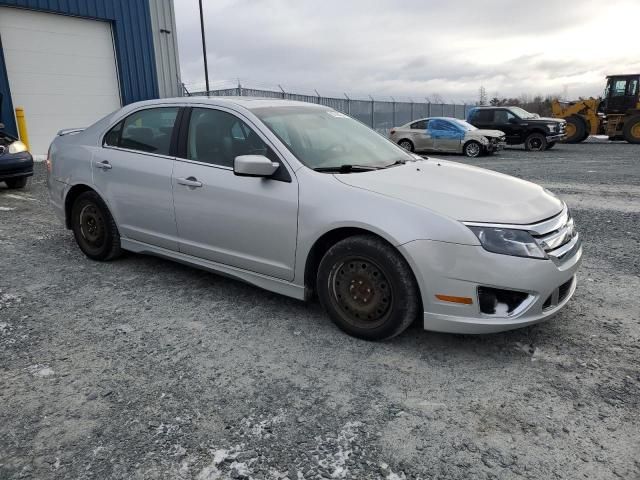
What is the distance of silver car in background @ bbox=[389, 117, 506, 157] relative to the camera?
16.0 m

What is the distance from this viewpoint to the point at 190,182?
12.6ft

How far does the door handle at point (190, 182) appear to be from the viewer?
3796 millimetres

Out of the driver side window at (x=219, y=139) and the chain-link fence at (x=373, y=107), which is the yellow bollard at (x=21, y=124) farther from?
the driver side window at (x=219, y=139)

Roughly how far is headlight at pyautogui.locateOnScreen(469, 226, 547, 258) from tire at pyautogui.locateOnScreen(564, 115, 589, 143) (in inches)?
839

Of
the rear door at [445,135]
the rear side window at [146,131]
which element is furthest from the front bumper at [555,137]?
the rear side window at [146,131]

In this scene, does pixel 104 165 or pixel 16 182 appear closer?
pixel 104 165

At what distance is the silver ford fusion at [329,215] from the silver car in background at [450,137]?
12297 mm

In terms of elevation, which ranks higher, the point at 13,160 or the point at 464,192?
the point at 464,192

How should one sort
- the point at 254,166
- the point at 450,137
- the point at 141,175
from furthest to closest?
the point at 450,137 → the point at 141,175 → the point at 254,166

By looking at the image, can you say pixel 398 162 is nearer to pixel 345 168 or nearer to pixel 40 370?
pixel 345 168

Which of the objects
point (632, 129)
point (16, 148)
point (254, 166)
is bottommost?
point (632, 129)

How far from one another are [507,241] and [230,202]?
1.89 meters

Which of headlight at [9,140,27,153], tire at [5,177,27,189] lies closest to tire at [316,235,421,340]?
headlight at [9,140,27,153]

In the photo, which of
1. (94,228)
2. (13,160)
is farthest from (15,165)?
(94,228)
